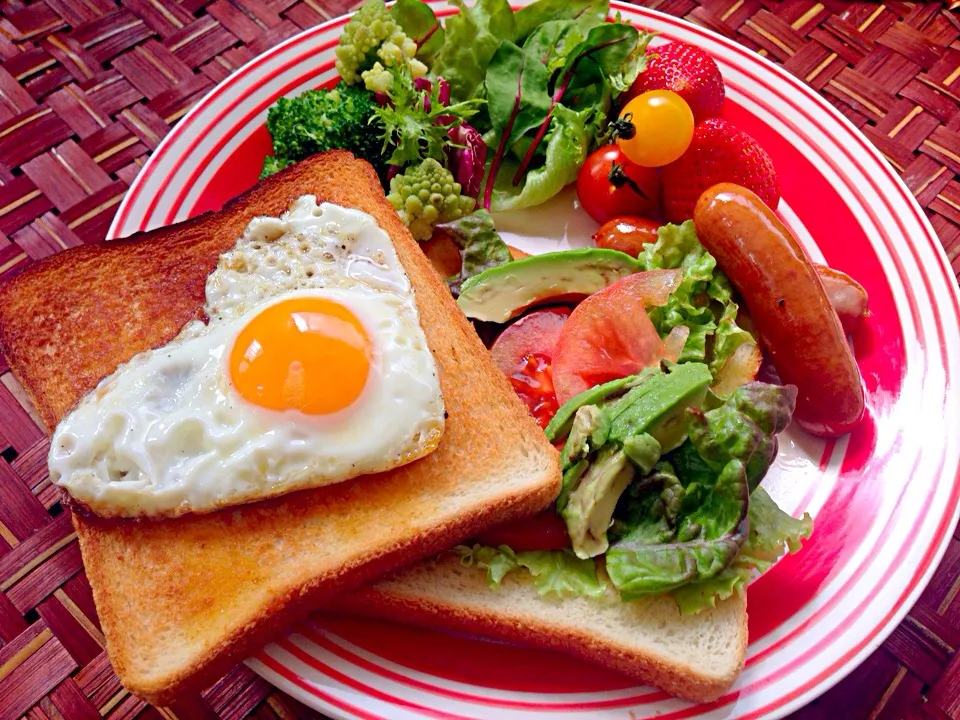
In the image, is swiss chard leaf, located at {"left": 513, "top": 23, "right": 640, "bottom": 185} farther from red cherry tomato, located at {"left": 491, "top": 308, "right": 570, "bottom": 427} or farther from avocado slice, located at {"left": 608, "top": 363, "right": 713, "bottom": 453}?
avocado slice, located at {"left": 608, "top": 363, "right": 713, "bottom": 453}

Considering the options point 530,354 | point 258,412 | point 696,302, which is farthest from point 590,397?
point 258,412

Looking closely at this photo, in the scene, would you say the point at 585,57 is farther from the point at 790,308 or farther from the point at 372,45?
the point at 790,308

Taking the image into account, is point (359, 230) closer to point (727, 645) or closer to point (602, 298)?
point (602, 298)

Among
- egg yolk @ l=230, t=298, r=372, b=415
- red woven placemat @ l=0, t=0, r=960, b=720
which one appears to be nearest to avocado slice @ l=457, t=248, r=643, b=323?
egg yolk @ l=230, t=298, r=372, b=415

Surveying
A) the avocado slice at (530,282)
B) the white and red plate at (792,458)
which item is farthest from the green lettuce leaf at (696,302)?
the white and red plate at (792,458)

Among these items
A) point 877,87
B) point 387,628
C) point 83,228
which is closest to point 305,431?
point 387,628

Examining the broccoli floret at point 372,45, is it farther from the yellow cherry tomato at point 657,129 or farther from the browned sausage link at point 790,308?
the browned sausage link at point 790,308
